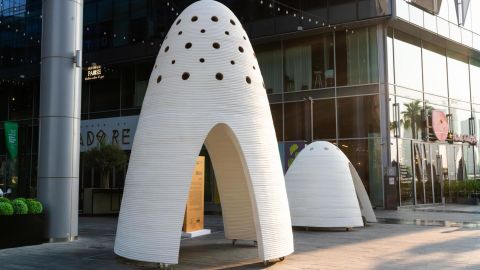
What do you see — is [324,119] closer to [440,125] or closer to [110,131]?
[440,125]

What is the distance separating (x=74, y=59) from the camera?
1344 centimetres

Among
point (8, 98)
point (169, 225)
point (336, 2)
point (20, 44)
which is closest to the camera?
point (169, 225)

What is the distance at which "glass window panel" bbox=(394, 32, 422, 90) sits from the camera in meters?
26.9

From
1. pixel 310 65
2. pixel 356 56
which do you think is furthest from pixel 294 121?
pixel 356 56

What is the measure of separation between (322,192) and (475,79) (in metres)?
24.2

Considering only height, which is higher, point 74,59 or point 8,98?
point 8,98

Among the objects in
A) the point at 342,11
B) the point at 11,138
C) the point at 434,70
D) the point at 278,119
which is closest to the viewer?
the point at 11,138

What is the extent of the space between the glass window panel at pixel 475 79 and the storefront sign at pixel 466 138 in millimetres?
2985

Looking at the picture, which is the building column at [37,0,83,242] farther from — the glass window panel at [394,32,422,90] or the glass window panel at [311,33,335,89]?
the glass window panel at [394,32,422,90]

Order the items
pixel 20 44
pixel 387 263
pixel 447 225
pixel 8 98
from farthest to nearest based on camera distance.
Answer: pixel 8 98, pixel 20 44, pixel 447 225, pixel 387 263

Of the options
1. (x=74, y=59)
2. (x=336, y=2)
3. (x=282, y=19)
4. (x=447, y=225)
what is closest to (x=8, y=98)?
(x=282, y=19)

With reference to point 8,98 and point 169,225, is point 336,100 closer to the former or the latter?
point 169,225

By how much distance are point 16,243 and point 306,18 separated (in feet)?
63.3

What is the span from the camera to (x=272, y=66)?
2948cm
